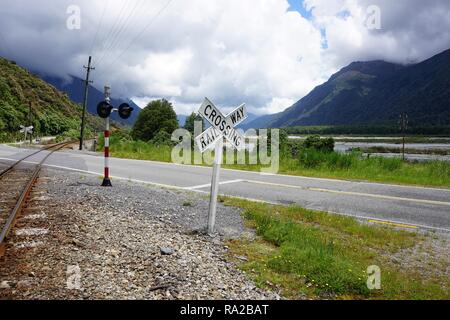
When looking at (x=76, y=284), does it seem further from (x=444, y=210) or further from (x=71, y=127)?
(x=71, y=127)

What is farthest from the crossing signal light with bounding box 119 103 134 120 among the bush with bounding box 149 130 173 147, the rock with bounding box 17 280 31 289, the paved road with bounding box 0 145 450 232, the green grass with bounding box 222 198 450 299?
the bush with bounding box 149 130 173 147

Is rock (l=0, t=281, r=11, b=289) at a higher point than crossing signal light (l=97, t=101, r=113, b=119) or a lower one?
lower

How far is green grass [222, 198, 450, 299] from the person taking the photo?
4.39 m

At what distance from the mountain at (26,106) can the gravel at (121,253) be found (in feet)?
159

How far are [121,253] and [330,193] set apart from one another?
24.1ft

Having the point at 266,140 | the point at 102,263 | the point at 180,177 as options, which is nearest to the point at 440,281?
the point at 102,263

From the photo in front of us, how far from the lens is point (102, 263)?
452 centimetres

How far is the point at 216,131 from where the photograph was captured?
5750mm

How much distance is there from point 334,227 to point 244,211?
1958 millimetres

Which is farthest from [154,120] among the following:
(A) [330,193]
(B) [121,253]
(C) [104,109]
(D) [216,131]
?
(B) [121,253]

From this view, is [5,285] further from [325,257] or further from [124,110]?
[124,110]

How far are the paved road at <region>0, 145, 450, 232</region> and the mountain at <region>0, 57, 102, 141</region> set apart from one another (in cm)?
4358

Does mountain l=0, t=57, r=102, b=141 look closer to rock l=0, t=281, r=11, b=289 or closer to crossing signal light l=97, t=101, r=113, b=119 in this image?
crossing signal light l=97, t=101, r=113, b=119

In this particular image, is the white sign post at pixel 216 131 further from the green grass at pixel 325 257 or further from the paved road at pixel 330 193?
the paved road at pixel 330 193
